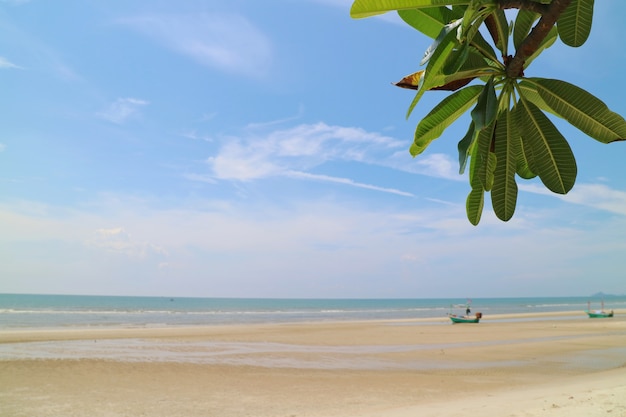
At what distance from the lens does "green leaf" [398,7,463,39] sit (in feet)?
8.05

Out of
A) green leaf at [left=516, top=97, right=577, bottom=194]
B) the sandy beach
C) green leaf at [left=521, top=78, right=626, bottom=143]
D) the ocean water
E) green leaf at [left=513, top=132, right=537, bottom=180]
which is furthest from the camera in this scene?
the ocean water

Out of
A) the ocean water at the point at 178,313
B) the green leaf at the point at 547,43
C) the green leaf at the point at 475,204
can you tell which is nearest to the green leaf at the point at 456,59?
the green leaf at the point at 547,43

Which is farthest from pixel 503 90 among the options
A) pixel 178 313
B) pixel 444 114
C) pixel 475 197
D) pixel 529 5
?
pixel 178 313

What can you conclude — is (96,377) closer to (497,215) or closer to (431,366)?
(431,366)

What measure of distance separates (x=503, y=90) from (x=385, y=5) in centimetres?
81

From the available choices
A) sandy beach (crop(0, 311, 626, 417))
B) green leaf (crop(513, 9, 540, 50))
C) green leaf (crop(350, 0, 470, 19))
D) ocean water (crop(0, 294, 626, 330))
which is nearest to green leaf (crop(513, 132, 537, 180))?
green leaf (crop(513, 9, 540, 50))

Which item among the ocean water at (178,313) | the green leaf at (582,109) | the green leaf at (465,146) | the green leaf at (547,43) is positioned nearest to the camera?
the green leaf at (582,109)

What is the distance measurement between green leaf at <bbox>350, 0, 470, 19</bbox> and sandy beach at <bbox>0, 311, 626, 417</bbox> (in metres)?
5.31

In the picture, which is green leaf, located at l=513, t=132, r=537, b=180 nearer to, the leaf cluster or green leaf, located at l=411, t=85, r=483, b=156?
the leaf cluster

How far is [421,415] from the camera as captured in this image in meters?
6.38

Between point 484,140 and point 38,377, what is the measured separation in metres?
11.2

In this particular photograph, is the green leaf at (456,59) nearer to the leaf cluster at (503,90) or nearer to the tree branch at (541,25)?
the leaf cluster at (503,90)

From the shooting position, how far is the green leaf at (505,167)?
8.55 ft

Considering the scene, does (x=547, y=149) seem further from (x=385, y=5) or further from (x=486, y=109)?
(x=385, y=5)
